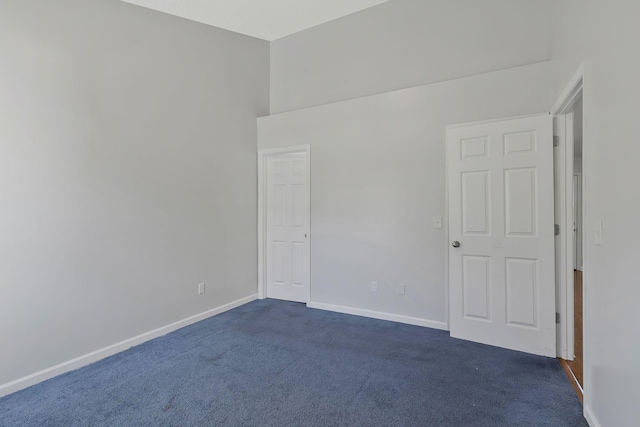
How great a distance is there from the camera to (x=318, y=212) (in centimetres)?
387

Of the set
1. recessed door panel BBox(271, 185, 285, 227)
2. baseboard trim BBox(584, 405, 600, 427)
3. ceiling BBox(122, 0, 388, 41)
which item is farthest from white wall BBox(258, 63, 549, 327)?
baseboard trim BBox(584, 405, 600, 427)

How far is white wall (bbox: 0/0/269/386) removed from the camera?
2.22 metres

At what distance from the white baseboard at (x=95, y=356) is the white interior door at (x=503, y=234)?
2726 millimetres

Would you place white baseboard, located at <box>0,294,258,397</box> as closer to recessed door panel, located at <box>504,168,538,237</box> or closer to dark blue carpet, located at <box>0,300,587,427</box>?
dark blue carpet, located at <box>0,300,587,427</box>

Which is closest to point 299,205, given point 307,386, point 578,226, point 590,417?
point 307,386

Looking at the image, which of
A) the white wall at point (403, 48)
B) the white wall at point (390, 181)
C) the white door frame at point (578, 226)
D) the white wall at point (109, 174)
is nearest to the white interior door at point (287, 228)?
the white wall at point (390, 181)

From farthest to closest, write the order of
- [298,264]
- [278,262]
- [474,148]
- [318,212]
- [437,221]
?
1. [278,262]
2. [298,264]
3. [318,212]
4. [437,221]
5. [474,148]

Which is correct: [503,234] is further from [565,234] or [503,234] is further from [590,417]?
[590,417]

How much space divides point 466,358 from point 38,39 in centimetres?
415

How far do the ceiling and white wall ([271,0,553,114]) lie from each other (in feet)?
0.48

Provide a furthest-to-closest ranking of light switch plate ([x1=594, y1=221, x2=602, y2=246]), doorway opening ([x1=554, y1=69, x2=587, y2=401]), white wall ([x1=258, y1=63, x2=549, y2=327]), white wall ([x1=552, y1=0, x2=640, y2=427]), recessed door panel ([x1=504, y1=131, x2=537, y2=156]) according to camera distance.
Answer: white wall ([x1=258, y1=63, x2=549, y2=327]) < recessed door panel ([x1=504, y1=131, x2=537, y2=156]) < doorway opening ([x1=554, y1=69, x2=587, y2=401]) < light switch plate ([x1=594, y1=221, x2=602, y2=246]) < white wall ([x1=552, y1=0, x2=640, y2=427])

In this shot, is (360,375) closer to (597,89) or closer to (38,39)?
(597,89)

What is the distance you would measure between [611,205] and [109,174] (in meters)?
3.49

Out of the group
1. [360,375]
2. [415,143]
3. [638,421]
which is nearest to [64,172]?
[360,375]
